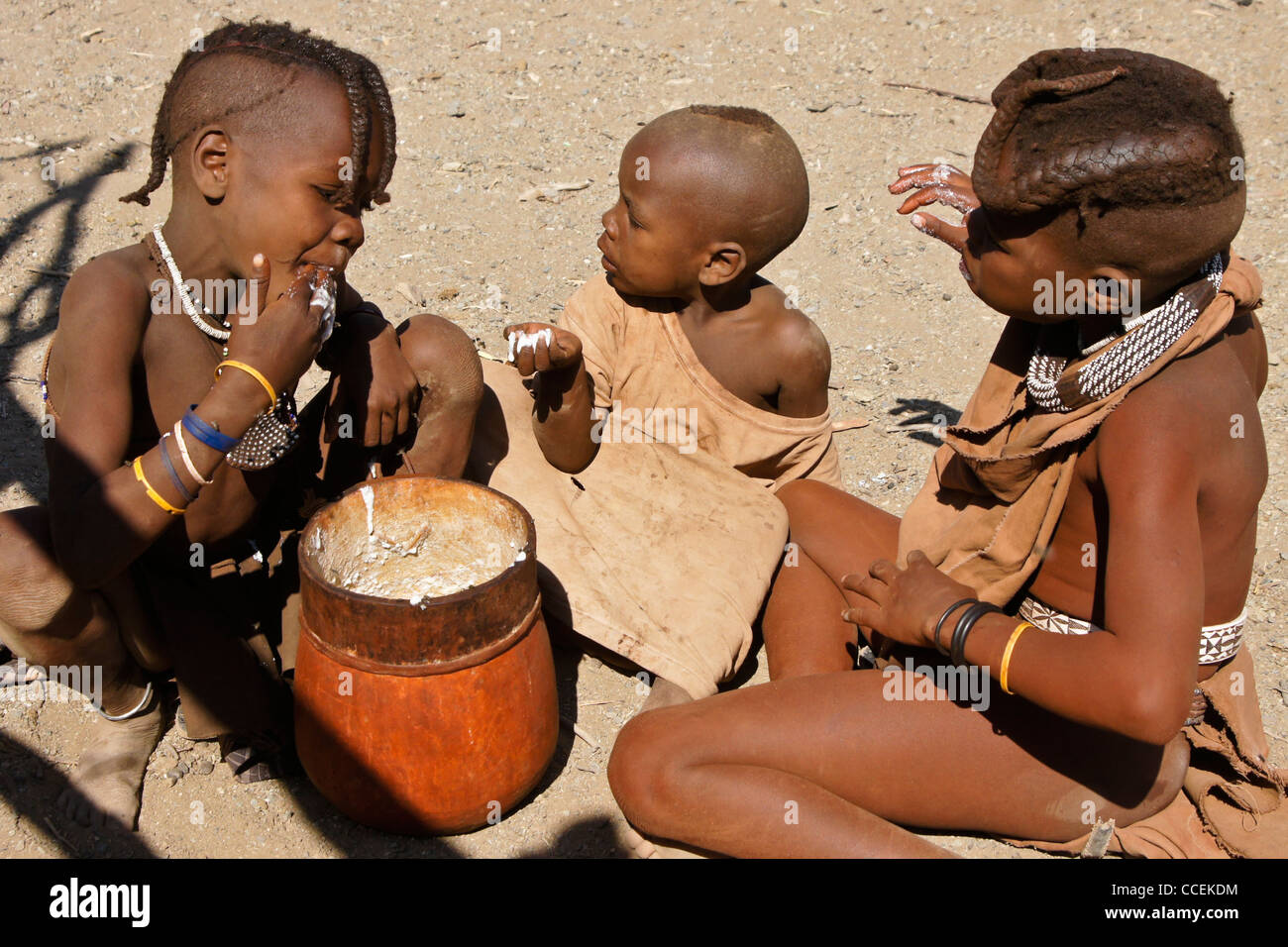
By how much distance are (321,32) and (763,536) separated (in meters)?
4.83

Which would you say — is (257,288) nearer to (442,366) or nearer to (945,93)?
(442,366)

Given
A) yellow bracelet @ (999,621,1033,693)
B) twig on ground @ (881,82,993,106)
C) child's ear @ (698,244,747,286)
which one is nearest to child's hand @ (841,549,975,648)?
yellow bracelet @ (999,621,1033,693)

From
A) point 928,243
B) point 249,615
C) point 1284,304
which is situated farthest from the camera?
point 928,243

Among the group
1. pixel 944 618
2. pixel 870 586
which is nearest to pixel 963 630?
pixel 944 618

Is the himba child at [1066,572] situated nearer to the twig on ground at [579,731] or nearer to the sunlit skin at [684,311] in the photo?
the twig on ground at [579,731]

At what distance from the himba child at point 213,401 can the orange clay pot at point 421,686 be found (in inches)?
11.9

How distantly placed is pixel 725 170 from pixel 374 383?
1.09 m

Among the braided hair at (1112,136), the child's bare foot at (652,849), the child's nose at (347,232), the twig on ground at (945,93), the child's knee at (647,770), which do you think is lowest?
the child's bare foot at (652,849)

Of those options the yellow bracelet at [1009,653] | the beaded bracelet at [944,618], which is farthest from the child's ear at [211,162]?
the yellow bracelet at [1009,653]

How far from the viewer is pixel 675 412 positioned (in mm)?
3256

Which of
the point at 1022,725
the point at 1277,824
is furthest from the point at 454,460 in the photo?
the point at 1277,824

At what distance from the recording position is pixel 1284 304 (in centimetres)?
481

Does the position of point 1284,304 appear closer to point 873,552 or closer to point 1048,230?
point 873,552

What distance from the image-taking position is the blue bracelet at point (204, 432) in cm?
216
